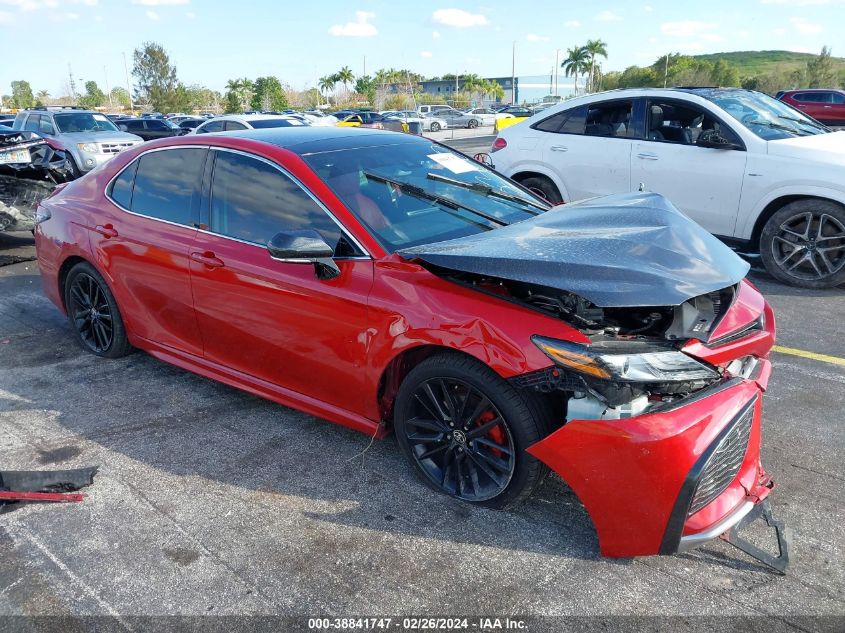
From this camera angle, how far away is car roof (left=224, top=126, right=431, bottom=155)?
3.58m

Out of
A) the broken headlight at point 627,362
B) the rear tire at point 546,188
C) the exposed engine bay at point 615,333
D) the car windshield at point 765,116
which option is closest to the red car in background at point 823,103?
the car windshield at point 765,116

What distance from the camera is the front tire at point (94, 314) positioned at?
176 inches

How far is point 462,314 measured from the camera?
8.88 feet

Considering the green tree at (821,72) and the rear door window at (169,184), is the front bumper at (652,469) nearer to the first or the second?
the rear door window at (169,184)

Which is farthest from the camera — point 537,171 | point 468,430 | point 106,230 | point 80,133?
point 80,133

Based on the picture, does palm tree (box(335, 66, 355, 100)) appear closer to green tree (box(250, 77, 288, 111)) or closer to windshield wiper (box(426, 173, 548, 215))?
green tree (box(250, 77, 288, 111))

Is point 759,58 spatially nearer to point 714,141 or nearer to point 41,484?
point 714,141

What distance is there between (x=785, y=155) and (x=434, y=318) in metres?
4.85

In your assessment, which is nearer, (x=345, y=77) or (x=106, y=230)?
(x=106, y=230)

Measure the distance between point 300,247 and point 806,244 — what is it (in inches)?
203

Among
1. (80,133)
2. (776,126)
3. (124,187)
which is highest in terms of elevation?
(776,126)

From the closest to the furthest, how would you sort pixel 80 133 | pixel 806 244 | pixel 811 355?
pixel 811 355 → pixel 806 244 → pixel 80 133

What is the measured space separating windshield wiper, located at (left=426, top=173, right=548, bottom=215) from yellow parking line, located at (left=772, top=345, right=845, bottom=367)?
7.18 ft

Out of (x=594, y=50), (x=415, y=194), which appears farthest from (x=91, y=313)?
(x=594, y=50)
